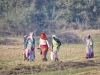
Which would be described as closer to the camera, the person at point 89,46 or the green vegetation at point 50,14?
the person at point 89,46

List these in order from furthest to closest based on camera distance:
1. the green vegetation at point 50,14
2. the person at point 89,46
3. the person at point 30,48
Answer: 1. the green vegetation at point 50,14
2. the person at point 89,46
3. the person at point 30,48

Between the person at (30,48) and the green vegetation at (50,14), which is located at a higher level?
the green vegetation at (50,14)

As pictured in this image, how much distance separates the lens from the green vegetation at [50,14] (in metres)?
48.5

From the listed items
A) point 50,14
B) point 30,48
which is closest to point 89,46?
point 30,48

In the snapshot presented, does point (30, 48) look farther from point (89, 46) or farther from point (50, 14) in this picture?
point (50, 14)

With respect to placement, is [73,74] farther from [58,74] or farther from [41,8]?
[41,8]

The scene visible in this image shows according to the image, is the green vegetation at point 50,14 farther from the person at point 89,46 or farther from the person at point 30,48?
the person at point 30,48

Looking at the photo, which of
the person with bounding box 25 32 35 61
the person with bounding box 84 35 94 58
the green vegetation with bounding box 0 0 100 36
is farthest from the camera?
the green vegetation with bounding box 0 0 100 36

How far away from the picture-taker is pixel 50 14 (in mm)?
54406

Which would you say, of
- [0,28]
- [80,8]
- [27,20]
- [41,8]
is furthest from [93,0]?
[0,28]

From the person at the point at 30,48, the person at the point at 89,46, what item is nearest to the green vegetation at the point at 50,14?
the person at the point at 89,46

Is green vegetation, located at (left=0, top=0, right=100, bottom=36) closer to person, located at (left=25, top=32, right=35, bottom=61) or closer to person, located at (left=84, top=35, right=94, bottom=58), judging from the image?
person, located at (left=84, top=35, right=94, bottom=58)

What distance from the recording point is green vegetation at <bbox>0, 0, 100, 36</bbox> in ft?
159

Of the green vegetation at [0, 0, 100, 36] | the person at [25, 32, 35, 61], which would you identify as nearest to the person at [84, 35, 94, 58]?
the person at [25, 32, 35, 61]
